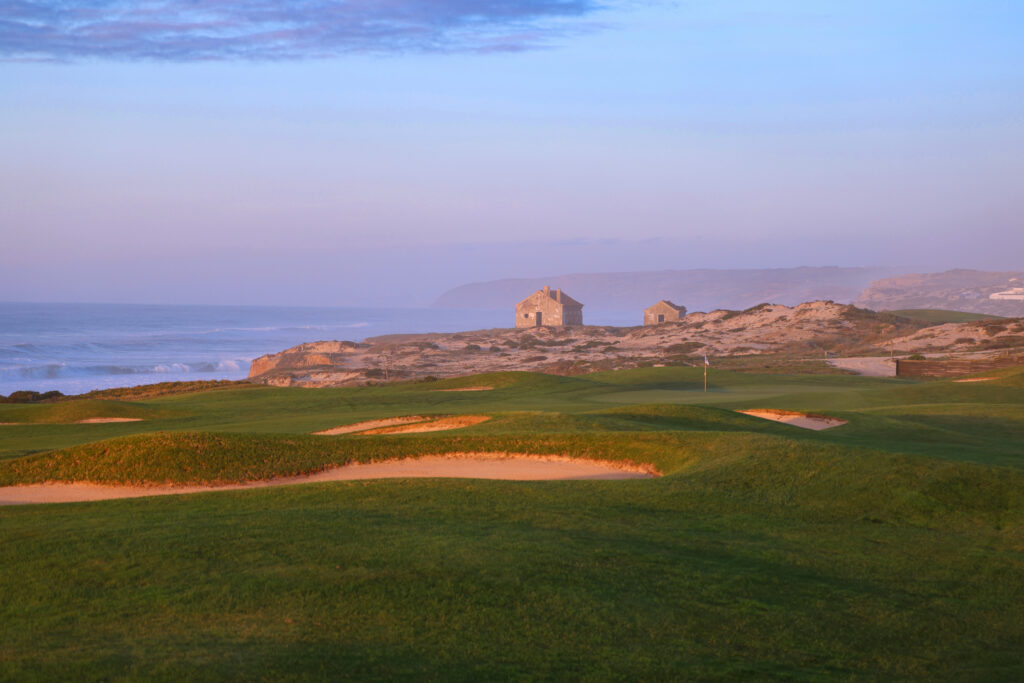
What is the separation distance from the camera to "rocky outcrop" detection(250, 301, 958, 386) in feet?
234

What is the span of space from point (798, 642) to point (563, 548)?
2626 mm

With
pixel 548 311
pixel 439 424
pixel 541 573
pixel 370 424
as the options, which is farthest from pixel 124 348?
pixel 541 573

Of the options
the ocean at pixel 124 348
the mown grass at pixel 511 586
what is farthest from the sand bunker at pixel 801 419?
the ocean at pixel 124 348

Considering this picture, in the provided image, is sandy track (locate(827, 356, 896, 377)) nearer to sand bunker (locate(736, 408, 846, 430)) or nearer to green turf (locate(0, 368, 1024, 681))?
sand bunker (locate(736, 408, 846, 430))

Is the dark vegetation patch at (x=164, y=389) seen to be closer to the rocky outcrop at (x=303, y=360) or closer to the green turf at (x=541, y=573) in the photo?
the green turf at (x=541, y=573)

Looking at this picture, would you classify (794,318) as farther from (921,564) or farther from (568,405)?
(921,564)

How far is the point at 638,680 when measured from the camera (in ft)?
20.2

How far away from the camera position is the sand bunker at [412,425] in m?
22.3

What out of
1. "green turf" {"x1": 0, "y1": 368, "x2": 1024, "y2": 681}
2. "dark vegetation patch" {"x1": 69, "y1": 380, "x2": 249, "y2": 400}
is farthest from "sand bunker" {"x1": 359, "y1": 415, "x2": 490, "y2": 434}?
"dark vegetation patch" {"x1": 69, "y1": 380, "x2": 249, "y2": 400}

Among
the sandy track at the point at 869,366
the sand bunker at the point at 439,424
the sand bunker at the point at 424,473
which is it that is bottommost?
the sandy track at the point at 869,366

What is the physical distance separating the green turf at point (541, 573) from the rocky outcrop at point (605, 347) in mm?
52665

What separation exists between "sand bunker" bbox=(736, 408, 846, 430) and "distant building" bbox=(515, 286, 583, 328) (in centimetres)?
8433

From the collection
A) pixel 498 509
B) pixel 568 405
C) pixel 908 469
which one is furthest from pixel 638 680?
pixel 568 405

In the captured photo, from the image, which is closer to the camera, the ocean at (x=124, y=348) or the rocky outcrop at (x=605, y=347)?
the rocky outcrop at (x=605, y=347)
